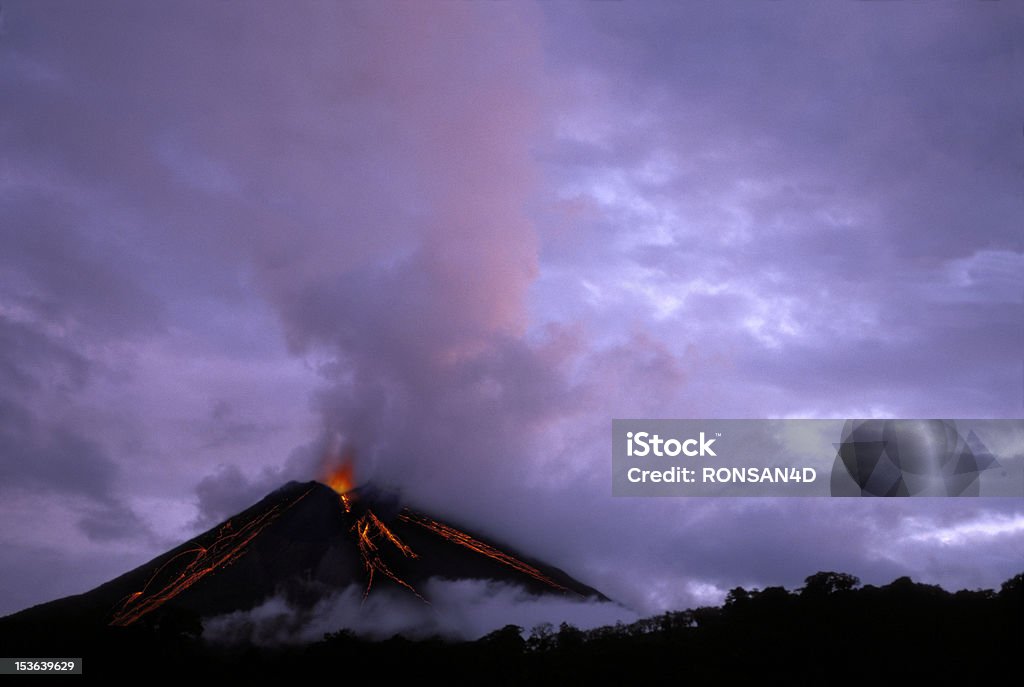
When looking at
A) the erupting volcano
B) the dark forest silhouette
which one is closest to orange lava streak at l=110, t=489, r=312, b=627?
the erupting volcano

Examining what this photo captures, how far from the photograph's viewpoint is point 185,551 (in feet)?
625

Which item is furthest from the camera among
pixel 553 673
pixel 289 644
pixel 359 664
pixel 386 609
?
→ pixel 386 609

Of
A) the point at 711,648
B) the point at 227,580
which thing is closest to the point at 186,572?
the point at 227,580

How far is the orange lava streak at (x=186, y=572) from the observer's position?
163 meters

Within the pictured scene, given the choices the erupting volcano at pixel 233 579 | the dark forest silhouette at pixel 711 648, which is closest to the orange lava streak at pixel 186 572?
the erupting volcano at pixel 233 579

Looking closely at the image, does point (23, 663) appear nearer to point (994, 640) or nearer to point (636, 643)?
point (636, 643)

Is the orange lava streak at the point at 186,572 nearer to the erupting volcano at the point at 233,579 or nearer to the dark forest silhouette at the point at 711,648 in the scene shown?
the erupting volcano at the point at 233,579

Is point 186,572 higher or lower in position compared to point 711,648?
higher

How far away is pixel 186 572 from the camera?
587 ft

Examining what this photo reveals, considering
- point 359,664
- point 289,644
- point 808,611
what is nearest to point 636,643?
point 808,611

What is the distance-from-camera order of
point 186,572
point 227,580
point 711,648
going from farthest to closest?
point 186,572 < point 227,580 < point 711,648

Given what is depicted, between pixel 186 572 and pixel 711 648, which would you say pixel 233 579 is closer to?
pixel 186 572

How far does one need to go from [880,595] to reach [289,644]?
111 m

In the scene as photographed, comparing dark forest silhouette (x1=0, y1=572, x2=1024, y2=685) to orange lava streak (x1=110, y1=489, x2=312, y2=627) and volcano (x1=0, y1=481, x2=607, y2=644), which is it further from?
orange lava streak (x1=110, y1=489, x2=312, y2=627)
